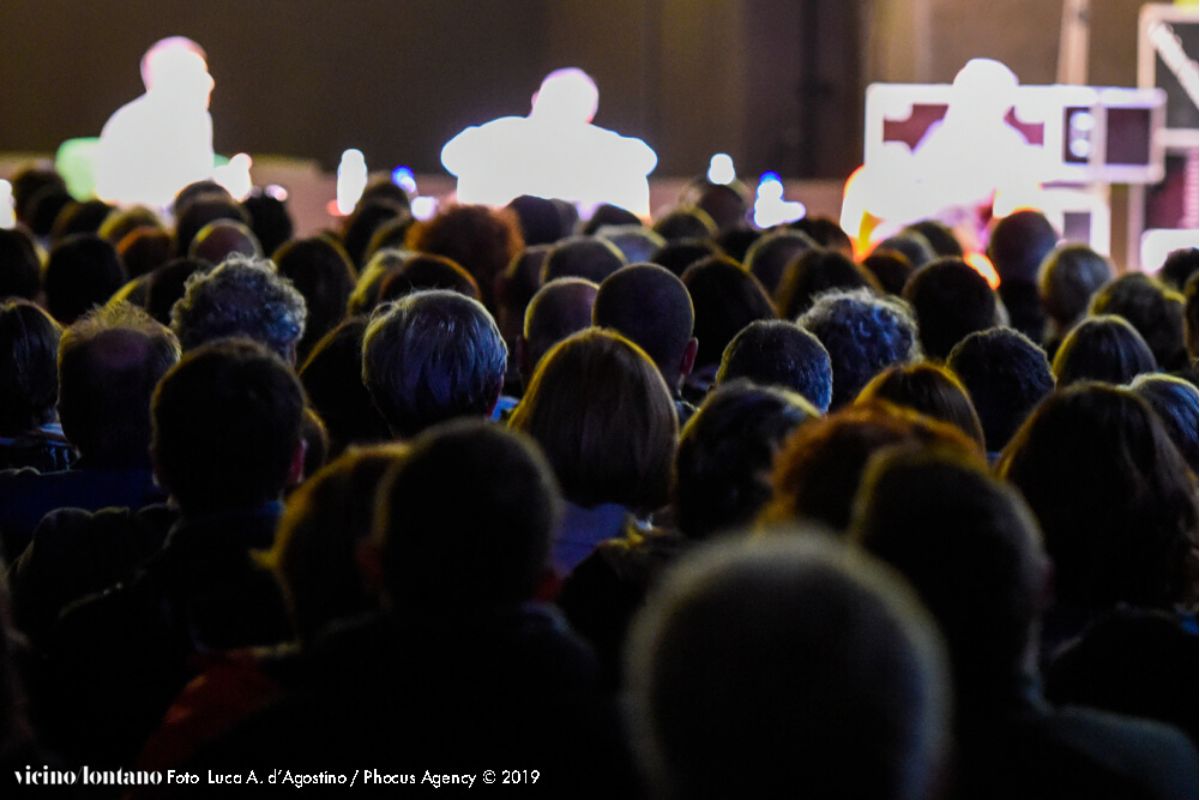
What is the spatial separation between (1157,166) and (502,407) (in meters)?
7.06

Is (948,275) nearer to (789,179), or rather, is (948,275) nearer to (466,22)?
(789,179)

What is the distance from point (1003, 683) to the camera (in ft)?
5.05

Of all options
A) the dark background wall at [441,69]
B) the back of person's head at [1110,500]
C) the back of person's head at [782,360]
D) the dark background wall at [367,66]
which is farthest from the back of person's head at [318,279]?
the dark background wall at [367,66]

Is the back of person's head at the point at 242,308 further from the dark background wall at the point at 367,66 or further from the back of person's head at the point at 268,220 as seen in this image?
the dark background wall at the point at 367,66

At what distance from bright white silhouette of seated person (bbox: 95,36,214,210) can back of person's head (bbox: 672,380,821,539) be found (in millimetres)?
9352

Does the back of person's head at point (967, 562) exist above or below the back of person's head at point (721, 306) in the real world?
above

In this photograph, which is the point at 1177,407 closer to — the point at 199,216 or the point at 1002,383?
the point at 1002,383

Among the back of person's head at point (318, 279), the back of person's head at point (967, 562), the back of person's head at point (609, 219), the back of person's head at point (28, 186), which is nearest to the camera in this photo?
the back of person's head at point (967, 562)

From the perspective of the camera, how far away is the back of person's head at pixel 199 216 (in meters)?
6.69

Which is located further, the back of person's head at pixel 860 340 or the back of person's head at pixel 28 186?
the back of person's head at pixel 28 186

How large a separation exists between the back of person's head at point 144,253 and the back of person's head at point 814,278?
2552 millimetres

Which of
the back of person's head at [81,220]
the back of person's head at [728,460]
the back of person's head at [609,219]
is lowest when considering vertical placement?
the back of person's head at [609,219]

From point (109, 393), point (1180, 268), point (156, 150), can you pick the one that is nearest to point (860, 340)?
point (109, 393)

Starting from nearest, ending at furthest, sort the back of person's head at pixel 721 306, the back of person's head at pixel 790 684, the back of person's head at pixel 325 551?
the back of person's head at pixel 790 684 → the back of person's head at pixel 325 551 → the back of person's head at pixel 721 306
